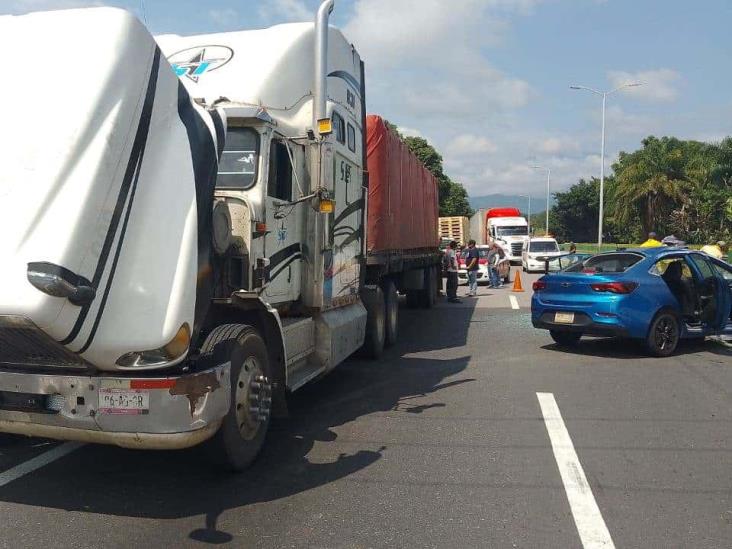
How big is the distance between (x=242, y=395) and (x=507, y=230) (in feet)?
115

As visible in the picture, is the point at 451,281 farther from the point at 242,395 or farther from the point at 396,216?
the point at 242,395

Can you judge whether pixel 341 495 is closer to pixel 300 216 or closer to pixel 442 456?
pixel 442 456

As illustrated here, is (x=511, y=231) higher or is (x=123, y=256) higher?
(x=511, y=231)

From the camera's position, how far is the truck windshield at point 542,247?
31281 mm

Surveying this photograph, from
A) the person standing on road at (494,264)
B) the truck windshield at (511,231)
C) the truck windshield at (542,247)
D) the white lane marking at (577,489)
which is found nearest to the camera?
the white lane marking at (577,489)

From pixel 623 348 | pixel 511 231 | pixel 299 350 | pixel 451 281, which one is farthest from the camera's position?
pixel 511 231

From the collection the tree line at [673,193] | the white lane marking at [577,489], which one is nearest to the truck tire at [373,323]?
the white lane marking at [577,489]

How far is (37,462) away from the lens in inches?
198

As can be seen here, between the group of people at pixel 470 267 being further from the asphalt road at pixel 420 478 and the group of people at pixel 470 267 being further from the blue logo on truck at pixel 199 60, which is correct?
the blue logo on truck at pixel 199 60

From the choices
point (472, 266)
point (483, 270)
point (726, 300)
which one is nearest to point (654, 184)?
point (483, 270)

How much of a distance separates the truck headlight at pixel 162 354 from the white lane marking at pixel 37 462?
157 cm

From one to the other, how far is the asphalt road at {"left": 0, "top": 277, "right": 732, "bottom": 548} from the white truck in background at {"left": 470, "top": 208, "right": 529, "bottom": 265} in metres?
29.3

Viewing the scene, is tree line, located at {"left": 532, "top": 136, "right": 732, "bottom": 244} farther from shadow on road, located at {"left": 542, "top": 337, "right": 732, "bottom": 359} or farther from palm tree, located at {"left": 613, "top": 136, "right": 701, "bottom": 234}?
shadow on road, located at {"left": 542, "top": 337, "right": 732, "bottom": 359}

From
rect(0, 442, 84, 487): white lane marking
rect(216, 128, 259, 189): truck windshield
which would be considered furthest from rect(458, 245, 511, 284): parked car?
rect(0, 442, 84, 487): white lane marking
